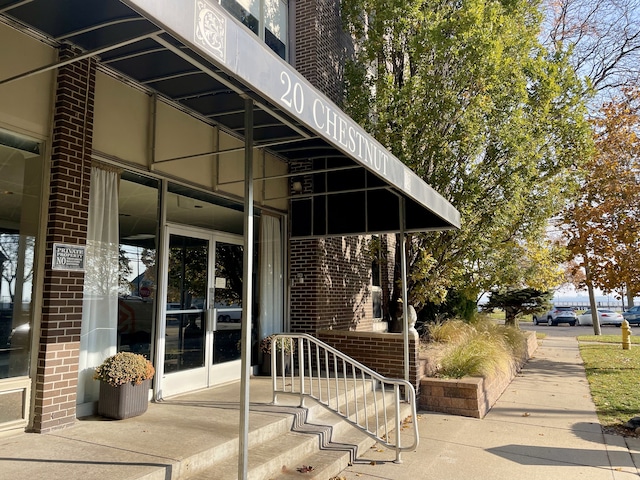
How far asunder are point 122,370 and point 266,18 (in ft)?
22.0

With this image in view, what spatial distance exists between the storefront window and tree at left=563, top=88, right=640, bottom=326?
11.0m

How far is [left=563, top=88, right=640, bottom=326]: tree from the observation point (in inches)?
442

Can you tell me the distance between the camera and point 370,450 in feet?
18.2

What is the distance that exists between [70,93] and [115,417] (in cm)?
329

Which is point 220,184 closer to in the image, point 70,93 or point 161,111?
point 161,111

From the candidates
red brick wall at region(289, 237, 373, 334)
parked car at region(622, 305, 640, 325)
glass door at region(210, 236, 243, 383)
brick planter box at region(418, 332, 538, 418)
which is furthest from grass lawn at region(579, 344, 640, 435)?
parked car at region(622, 305, 640, 325)

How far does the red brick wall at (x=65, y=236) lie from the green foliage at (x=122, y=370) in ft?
0.90

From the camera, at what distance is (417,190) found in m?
5.94

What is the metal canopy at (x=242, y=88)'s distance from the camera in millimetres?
2783

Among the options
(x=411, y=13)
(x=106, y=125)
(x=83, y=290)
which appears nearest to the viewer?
(x=83, y=290)

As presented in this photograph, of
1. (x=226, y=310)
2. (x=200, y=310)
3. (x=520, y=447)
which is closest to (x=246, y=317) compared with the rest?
(x=200, y=310)

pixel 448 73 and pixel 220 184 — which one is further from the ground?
pixel 448 73

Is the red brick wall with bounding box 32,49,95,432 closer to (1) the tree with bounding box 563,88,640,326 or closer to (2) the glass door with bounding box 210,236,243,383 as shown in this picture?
(2) the glass door with bounding box 210,236,243,383

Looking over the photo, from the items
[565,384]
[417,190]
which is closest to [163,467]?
[417,190]
